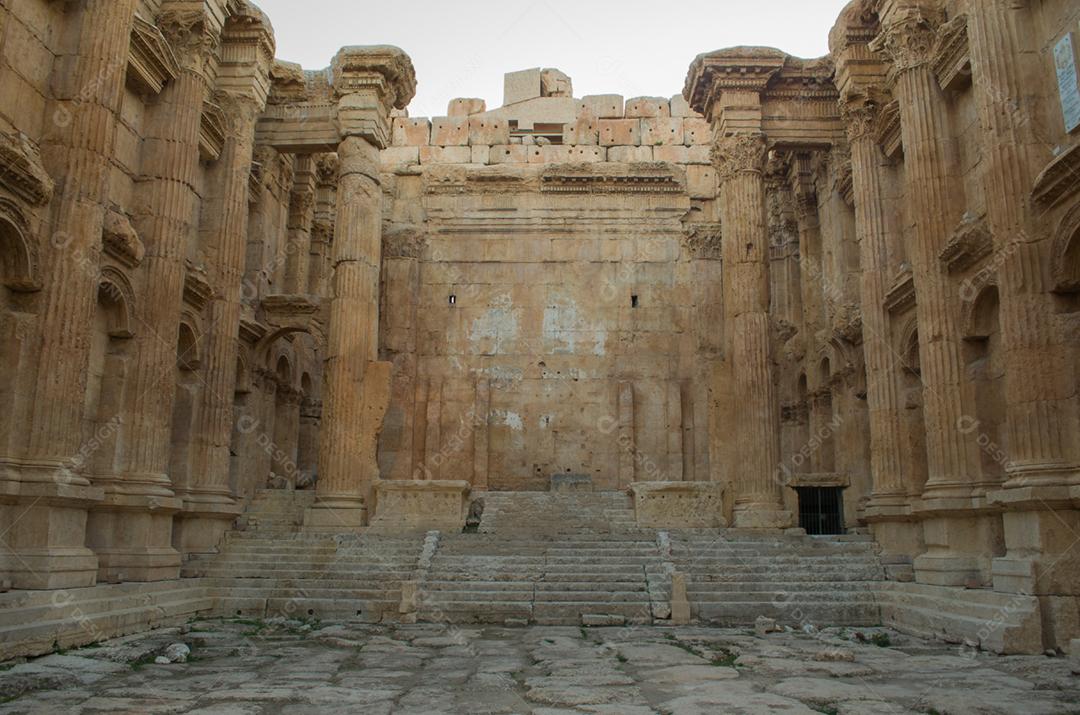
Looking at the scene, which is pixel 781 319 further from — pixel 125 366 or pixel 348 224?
pixel 125 366

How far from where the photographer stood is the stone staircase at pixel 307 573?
43.3ft

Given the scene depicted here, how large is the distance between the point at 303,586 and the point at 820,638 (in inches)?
295

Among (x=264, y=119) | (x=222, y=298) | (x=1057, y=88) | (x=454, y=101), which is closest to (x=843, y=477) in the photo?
(x=1057, y=88)

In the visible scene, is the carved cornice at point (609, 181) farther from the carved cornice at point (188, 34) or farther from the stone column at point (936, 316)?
the carved cornice at point (188, 34)

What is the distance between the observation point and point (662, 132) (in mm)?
27656

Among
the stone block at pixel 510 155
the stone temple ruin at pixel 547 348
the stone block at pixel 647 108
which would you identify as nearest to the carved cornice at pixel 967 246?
the stone temple ruin at pixel 547 348

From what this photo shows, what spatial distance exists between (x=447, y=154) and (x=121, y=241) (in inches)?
614

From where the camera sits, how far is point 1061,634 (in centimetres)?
991

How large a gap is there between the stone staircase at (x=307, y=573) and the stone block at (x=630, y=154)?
1557cm

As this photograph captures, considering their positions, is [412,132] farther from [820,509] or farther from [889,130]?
[820,509]

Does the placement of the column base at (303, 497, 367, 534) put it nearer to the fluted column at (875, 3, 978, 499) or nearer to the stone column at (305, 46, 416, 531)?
the stone column at (305, 46, 416, 531)

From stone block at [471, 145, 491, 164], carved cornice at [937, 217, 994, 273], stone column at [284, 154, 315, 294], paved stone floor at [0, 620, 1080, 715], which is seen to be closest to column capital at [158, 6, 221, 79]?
stone column at [284, 154, 315, 294]

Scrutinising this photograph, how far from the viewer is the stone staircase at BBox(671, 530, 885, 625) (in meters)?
12.8

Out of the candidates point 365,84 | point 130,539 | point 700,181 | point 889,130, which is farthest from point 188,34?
point 700,181
